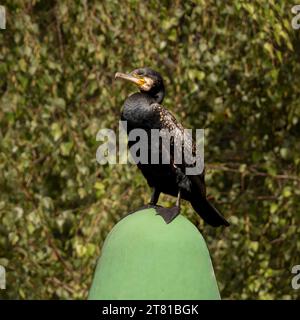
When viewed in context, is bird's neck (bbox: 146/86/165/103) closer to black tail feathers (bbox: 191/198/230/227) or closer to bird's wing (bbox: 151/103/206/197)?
bird's wing (bbox: 151/103/206/197)

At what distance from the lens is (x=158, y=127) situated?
571cm

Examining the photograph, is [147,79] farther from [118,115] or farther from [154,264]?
[118,115]

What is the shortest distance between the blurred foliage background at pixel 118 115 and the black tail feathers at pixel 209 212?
4.18 ft

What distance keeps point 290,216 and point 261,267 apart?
13.2 inches

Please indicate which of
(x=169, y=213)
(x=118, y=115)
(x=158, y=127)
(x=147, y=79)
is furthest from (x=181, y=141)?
(x=118, y=115)

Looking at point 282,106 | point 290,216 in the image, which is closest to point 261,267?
point 290,216

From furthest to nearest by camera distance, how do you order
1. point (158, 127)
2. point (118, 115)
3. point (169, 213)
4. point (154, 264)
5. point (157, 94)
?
1. point (118, 115)
2. point (157, 94)
3. point (158, 127)
4. point (169, 213)
5. point (154, 264)

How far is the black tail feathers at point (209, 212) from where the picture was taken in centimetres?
585

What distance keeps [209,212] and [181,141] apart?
0.33 m

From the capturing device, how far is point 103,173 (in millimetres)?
7547

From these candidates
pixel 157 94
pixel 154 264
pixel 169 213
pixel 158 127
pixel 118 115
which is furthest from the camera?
pixel 118 115

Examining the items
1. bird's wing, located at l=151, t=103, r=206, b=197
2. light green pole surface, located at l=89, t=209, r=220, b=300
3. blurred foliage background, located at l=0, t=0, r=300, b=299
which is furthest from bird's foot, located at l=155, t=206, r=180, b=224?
blurred foliage background, located at l=0, t=0, r=300, b=299

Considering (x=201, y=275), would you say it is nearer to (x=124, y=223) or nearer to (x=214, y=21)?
(x=124, y=223)

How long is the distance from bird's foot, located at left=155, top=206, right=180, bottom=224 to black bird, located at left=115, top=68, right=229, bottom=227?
255 millimetres
